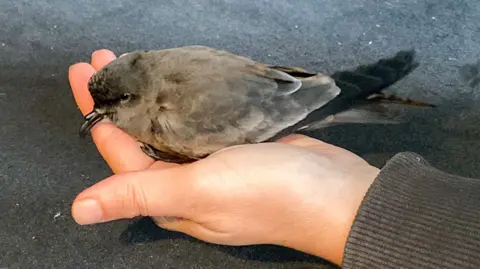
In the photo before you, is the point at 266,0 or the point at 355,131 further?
the point at 266,0

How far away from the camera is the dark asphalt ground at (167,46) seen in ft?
3.99

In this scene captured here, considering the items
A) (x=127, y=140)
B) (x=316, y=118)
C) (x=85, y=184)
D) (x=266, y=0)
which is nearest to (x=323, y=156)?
(x=316, y=118)

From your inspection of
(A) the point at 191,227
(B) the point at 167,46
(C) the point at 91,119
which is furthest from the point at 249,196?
(B) the point at 167,46

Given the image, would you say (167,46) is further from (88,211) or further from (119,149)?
(88,211)

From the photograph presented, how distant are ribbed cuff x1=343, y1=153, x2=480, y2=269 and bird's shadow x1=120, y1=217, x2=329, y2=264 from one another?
29cm

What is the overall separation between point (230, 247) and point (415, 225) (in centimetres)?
41

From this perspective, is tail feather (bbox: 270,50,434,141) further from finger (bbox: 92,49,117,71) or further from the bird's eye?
finger (bbox: 92,49,117,71)

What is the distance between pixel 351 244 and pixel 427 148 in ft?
1.79

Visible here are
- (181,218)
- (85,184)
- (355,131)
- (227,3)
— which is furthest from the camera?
(227,3)

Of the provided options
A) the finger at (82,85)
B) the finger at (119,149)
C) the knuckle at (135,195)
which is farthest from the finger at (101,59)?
the knuckle at (135,195)

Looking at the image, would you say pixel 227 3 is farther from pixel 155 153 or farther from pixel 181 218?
pixel 181 218

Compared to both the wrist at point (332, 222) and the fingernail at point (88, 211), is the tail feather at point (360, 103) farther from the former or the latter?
the fingernail at point (88, 211)

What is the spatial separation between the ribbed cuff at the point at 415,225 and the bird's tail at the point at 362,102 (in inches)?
6.9

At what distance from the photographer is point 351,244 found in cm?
93
